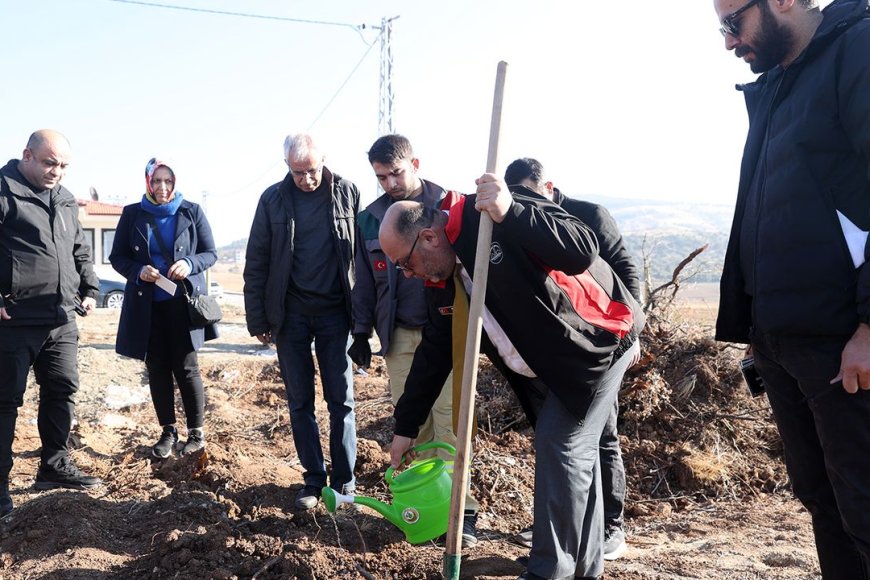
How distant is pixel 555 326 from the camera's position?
2.61 meters

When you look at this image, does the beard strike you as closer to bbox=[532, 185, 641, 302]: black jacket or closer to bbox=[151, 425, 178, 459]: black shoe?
bbox=[532, 185, 641, 302]: black jacket

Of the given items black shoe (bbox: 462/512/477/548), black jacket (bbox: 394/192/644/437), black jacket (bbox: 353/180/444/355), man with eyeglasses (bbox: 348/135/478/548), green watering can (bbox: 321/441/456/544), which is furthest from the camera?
black jacket (bbox: 353/180/444/355)

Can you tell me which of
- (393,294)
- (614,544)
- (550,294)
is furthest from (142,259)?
(614,544)

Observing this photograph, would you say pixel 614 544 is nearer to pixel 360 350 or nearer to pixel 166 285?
pixel 360 350

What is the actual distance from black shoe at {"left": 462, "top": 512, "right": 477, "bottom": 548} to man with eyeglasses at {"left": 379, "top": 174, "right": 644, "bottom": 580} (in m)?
0.69

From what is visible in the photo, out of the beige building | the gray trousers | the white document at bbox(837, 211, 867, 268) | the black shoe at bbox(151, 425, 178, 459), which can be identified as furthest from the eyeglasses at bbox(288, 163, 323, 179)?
the beige building

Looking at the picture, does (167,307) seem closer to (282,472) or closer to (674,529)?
(282,472)

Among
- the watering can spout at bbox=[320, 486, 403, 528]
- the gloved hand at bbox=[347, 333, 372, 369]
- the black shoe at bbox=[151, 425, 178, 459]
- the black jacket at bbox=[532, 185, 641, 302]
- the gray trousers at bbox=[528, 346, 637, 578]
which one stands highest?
the black jacket at bbox=[532, 185, 641, 302]

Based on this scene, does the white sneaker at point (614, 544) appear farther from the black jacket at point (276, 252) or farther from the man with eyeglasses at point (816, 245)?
the black jacket at point (276, 252)

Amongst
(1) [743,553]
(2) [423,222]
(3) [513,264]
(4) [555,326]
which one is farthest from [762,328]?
(1) [743,553]

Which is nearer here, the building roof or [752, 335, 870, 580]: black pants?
[752, 335, 870, 580]: black pants

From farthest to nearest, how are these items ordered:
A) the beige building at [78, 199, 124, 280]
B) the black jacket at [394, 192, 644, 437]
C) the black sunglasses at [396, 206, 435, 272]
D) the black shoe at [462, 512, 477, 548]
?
the beige building at [78, 199, 124, 280] → the black shoe at [462, 512, 477, 548] → the black sunglasses at [396, 206, 435, 272] → the black jacket at [394, 192, 644, 437]

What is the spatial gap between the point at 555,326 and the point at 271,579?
160cm

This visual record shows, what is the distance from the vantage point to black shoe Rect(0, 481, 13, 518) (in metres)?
3.99
